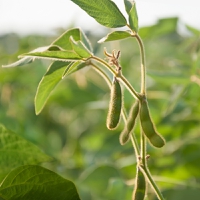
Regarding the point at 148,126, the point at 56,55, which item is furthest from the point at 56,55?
the point at 148,126

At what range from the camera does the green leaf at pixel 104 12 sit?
1.62ft

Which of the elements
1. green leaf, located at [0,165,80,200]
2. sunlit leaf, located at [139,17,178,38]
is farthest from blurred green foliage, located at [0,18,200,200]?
green leaf, located at [0,165,80,200]

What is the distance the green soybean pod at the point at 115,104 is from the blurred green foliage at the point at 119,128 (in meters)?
0.17

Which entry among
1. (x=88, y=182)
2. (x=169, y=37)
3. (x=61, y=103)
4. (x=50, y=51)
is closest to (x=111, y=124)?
(x=50, y=51)

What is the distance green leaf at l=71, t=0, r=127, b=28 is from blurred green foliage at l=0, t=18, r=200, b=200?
0.20 metres

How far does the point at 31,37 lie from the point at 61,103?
0.26 m

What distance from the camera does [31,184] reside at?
50 centimetres

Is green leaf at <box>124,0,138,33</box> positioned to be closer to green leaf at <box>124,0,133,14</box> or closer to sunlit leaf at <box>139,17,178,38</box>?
green leaf at <box>124,0,133,14</box>

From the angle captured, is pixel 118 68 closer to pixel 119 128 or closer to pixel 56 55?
pixel 56 55

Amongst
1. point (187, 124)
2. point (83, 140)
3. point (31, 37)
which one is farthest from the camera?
point (31, 37)

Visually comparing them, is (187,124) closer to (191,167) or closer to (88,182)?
(191,167)

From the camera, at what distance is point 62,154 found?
147cm

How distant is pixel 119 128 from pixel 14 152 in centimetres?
68

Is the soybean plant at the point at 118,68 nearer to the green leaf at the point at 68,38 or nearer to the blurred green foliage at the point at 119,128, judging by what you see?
the green leaf at the point at 68,38
